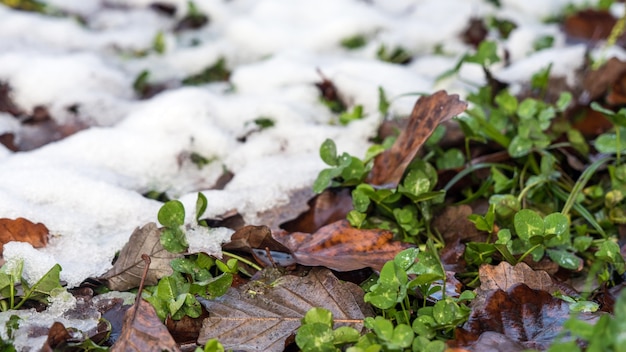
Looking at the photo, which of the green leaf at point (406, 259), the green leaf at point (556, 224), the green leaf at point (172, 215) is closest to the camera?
the green leaf at point (406, 259)

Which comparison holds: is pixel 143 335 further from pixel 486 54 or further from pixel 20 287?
pixel 486 54

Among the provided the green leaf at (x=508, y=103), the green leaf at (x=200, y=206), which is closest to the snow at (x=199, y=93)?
the green leaf at (x=200, y=206)

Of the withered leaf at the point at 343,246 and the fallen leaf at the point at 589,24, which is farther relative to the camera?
the fallen leaf at the point at 589,24

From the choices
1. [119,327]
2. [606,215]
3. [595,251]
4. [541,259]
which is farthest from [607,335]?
[119,327]

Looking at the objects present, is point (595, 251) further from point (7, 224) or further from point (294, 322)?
point (7, 224)

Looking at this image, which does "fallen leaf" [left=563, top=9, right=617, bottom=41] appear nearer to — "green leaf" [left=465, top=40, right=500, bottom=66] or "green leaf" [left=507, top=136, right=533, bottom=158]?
"green leaf" [left=465, top=40, right=500, bottom=66]

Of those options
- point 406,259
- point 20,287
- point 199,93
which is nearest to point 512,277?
point 406,259

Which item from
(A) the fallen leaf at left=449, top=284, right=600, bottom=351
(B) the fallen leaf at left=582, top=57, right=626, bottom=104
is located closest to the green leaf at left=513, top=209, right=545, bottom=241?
(A) the fallen leaf at left=449, top=284, right=600, bottom=351

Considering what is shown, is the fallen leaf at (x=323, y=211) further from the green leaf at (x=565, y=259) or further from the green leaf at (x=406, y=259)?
the green leaf at (x=565, y=259)
